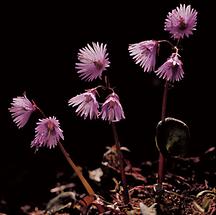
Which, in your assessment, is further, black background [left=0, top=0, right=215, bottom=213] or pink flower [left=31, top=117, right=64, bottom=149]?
black background [left=0, top=0, right=215, bottom=213]

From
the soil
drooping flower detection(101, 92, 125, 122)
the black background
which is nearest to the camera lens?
drooping flower detection(101, 92, 125, 122)

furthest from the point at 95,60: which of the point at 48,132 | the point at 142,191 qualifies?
the point at 142,191

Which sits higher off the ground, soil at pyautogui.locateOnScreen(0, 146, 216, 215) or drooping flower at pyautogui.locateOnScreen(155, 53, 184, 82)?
drooping flower at pyautogui.locateOnScreen(155, 53, 184, 82)

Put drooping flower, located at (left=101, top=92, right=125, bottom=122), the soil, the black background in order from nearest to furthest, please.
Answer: drooping flower, located at (left=101, top=92, right=125, bottom=122) < the soil < the black background

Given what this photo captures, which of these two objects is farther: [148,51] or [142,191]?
[142,191]

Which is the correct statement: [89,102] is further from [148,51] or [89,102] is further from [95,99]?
[148,51]

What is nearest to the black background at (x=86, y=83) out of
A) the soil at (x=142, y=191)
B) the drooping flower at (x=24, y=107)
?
the soil at (x=142, y=191)

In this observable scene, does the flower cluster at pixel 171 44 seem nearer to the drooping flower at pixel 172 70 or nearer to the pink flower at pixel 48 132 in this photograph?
the drooping flower at pixel 172 70

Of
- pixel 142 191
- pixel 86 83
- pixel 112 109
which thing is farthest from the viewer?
pixel 86 83

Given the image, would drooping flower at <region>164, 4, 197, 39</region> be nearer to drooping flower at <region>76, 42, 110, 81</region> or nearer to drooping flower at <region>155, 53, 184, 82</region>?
drooping flower at <region>155, 53, 184, 82</region>

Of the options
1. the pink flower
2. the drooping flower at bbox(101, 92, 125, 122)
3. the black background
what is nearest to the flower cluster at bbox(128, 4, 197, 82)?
the drooping flower at bbox(101, 92, 125, 122)
